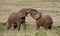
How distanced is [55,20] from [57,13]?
2.73 m

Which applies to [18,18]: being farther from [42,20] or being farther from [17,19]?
[42,20]

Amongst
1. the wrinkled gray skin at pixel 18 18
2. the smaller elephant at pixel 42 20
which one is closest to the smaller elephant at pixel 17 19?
the wrinkled gray skin at pixel 18 18

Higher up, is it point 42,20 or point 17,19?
point 17,19

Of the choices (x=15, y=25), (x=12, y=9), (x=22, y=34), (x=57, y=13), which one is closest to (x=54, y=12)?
(x=57, y=13)

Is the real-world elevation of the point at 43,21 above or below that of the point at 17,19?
below

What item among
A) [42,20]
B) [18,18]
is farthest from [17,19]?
[42,20]

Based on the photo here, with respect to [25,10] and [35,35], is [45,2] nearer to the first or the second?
[25,10]

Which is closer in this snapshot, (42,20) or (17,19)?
(17,19)

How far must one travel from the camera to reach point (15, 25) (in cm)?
1556

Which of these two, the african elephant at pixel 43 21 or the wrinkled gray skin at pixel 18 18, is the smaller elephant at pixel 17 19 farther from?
the african elephant at pixel 43 21

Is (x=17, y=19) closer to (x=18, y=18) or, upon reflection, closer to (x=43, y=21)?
(x=18, y=18)

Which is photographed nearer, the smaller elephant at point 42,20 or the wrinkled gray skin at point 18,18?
the wrinkled gray skin at point 18,18

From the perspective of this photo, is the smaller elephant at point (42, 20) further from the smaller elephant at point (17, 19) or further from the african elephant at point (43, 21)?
the smaller elephant at point (17, 19)

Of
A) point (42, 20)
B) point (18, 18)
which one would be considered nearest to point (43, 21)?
point (42, 20)
